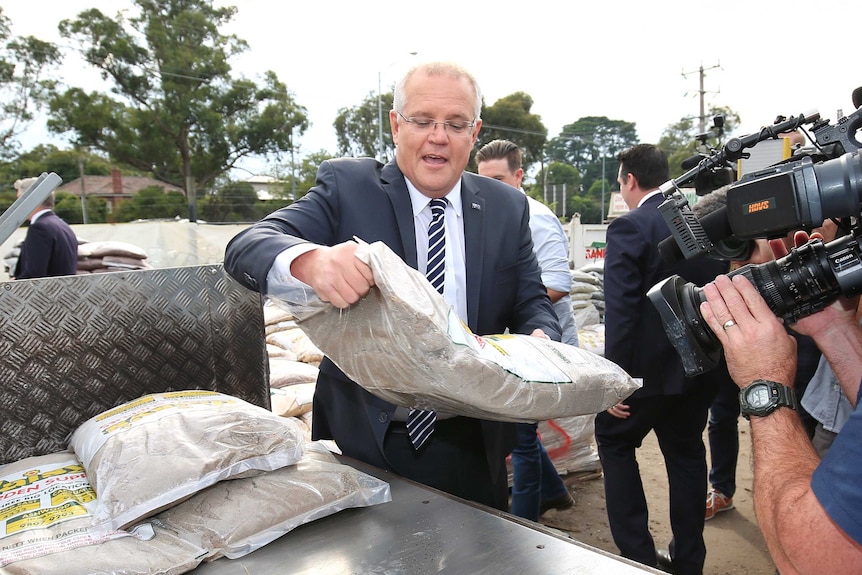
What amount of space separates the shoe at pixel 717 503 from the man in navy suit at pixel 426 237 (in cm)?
259

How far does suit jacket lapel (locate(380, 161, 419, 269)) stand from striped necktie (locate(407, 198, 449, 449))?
63 millimetres

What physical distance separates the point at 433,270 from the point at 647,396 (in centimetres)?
164

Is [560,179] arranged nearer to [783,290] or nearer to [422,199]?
[422,199]

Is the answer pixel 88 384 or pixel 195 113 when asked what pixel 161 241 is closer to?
pixel 88 384

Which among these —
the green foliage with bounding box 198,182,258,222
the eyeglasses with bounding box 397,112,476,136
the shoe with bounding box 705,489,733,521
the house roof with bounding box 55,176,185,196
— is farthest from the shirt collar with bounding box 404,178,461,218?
the house roof with bounding box 55,176,185,196

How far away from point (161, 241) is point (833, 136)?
28.2ft

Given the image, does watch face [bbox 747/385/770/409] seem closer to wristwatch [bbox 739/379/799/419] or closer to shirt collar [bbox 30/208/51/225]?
wristwatch [bbox 739/379/799/419]

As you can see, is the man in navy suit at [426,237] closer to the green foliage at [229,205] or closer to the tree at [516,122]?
the green foliage at [229,205]

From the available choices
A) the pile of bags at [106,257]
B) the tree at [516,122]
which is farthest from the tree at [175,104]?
the pile of bags at [106,257]

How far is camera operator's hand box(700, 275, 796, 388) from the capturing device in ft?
4.32

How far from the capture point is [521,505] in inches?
135

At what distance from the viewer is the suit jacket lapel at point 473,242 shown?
183cm

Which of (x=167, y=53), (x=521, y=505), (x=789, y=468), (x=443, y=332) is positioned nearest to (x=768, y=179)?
(x=789, y=468)

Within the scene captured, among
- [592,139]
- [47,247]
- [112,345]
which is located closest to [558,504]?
[112,345]
